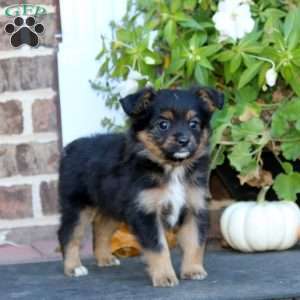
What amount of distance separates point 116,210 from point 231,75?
97 centimetres

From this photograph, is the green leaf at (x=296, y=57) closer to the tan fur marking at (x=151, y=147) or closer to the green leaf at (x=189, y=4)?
the green leaf at (x=189, y=4)

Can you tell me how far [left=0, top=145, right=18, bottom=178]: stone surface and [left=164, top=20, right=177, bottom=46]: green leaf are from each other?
4.10 feet

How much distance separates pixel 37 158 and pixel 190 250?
147cm

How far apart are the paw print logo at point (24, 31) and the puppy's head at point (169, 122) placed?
1.36m

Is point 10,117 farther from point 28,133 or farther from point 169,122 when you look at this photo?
point 169,122

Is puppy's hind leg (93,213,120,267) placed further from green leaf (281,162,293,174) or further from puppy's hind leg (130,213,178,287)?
green leaf (281,162,293,174)

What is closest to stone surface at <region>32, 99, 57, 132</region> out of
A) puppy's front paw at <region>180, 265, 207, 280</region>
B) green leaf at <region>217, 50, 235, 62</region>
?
green leaf at <region>217, 50, 235, 62</region>

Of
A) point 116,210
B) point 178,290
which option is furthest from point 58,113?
point 178,290

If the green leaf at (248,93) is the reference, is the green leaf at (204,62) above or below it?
above

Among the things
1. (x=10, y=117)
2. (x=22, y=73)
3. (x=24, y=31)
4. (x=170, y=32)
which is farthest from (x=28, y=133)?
(x=170, y=32)

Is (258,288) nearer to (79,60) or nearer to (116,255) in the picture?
(116,255)

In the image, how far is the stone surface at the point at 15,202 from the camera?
5.25 meters

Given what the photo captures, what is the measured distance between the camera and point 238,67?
453 centimetres

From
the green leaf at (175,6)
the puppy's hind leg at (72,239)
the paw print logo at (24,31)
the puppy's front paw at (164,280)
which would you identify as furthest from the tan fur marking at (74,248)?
the paw print logo at (24,31)
